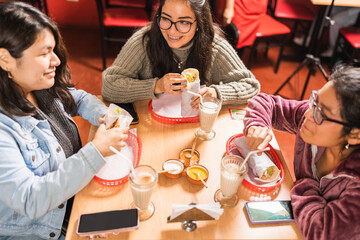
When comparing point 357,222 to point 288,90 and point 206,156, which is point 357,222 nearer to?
point 206,156

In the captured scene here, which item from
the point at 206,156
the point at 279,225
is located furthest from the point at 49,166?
the point at 279,225

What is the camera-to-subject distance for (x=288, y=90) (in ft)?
12.5

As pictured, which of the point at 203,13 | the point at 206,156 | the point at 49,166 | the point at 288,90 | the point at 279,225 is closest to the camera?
the point at 279,225

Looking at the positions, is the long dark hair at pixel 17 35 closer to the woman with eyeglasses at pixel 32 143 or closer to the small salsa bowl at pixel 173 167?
the woman with eyeglasses at pixel 32 143

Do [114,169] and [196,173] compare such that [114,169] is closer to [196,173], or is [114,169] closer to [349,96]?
[196,173]

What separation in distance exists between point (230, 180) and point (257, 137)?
33 centimetres

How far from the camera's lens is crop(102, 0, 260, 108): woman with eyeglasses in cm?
175

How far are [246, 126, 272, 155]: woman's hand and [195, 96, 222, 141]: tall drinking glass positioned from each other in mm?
194

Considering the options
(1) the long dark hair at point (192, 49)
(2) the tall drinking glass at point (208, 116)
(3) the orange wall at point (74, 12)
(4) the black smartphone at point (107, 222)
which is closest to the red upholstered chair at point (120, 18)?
(3) the orange wall at point (74, 12)

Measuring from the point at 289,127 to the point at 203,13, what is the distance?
0.86 metres

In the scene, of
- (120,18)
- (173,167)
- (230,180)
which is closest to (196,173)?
(173,167)

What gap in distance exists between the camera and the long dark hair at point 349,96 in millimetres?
1131

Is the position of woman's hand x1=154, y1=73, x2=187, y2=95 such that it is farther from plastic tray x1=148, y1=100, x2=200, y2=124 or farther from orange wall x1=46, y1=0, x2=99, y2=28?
orange wall x1=46, y1=0, x2=99, y2=28

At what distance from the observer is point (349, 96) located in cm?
114
